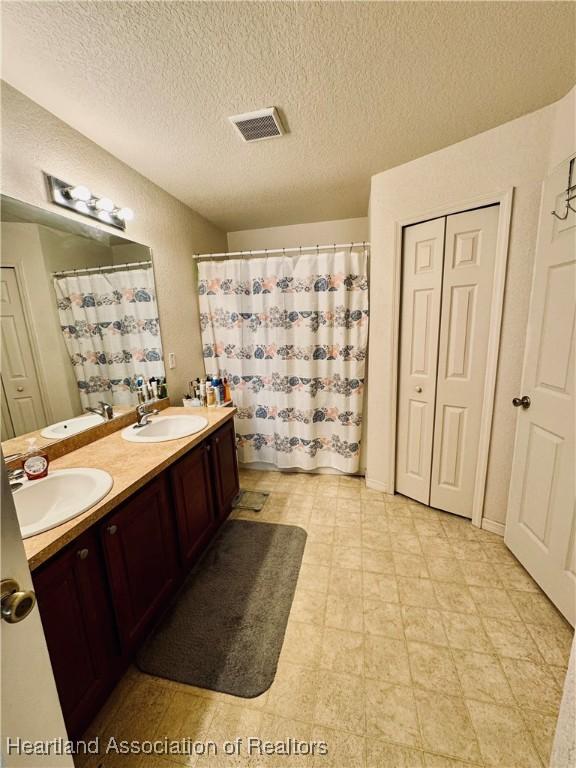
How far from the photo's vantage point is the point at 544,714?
1065 mm

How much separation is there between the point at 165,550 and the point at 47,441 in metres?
0.76

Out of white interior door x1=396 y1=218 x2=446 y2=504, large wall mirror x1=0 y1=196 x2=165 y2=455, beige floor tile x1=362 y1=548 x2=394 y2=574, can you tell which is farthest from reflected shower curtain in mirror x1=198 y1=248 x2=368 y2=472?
beige floor tile x1=362 y1=548 x2=394 y2=574

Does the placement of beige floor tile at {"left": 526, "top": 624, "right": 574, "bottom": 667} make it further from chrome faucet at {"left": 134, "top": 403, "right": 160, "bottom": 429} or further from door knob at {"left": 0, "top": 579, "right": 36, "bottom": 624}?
chrome faucet at {"left": 134, "top": 403, "right": 160, "bottom": 429}

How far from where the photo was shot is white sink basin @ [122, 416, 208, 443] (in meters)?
1.70

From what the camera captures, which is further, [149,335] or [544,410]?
[149,335]

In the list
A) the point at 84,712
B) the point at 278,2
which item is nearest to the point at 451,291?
the point at 278,2

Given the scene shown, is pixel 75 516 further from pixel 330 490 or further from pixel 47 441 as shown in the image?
pixel 330 490

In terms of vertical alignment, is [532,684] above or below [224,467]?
below

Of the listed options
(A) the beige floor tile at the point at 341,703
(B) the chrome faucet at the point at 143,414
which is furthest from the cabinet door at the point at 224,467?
(A) the beige floor tile at the point at 341,703

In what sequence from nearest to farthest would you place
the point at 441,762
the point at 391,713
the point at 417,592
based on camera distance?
the point at 441,762
the point at 391,713
the point at 417,592

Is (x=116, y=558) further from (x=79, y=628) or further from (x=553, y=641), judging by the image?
(x=553, y=641)

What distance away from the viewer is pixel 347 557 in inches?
70.8

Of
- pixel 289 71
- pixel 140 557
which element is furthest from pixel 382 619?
pixel 289 71

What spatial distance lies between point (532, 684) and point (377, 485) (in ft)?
4.40
